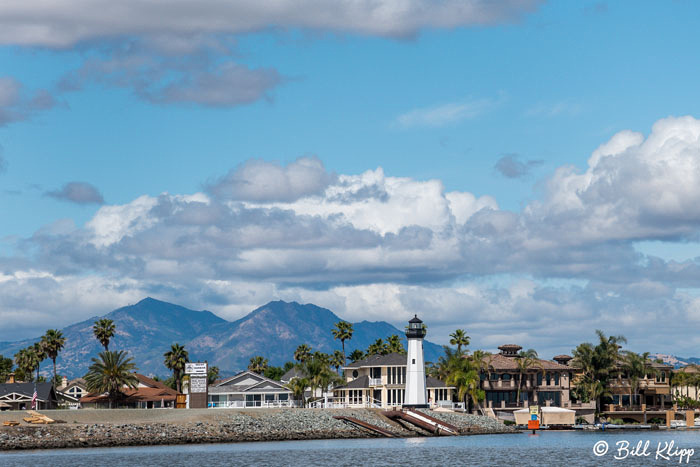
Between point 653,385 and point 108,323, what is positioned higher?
point 108,323

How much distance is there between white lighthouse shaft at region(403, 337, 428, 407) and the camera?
121 meters

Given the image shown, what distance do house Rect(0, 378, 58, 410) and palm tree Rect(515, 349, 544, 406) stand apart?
6250cm

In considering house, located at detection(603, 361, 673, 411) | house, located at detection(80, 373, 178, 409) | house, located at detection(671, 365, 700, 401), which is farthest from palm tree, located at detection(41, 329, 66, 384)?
house, located at detection(671, 365, 700, 401)

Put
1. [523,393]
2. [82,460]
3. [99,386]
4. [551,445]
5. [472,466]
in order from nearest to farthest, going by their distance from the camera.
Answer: [472,466], [82,460], [551,445], [99,386], [523,393]

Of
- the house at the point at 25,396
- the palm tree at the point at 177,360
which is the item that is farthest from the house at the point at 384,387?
the house at the point at 25,396

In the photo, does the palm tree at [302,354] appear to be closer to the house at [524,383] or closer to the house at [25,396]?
the house at [524,383]

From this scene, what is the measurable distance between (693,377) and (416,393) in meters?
61.7

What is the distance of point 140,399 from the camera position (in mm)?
130125

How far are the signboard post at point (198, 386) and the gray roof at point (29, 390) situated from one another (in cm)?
1794

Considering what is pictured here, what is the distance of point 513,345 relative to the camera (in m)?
154

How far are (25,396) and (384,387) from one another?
44685 millimetres

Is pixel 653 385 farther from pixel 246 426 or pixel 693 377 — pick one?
pixel 246 426

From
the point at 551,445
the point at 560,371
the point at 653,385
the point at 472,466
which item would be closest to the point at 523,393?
the point at 560,371

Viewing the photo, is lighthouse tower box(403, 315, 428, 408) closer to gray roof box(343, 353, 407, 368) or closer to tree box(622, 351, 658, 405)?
gray roof box(343, 353, 407, 368)
